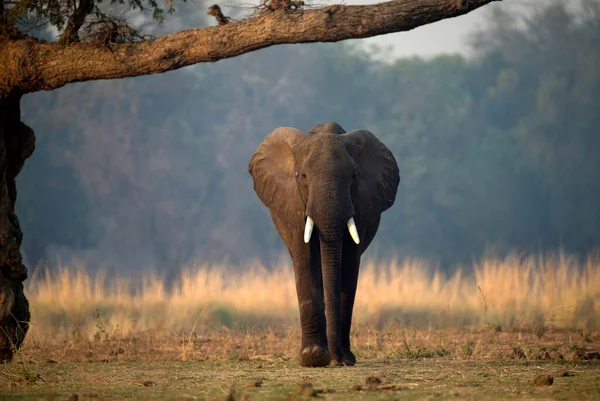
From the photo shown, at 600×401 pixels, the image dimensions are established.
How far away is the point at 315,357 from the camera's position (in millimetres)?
10711

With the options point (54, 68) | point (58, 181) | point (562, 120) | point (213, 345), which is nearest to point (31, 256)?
point (58, 181)

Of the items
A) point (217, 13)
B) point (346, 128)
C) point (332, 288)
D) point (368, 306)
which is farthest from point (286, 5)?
point (346, 128)

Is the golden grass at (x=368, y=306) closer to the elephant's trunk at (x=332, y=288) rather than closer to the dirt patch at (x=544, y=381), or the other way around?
the elephant's trunk at (x=332, y=288)

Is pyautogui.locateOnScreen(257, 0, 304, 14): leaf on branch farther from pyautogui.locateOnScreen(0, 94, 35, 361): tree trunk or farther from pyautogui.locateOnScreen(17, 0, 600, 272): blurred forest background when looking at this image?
pyautogui.locateOnScreen(17, 0, 600, 272): blurred forest background

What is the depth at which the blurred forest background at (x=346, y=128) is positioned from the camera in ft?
148

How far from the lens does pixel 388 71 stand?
50469 millimetres

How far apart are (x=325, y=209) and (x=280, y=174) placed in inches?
47.3

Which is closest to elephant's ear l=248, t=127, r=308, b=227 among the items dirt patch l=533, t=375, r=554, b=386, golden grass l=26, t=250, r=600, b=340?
dirt patch l=533, t=375, r=554, b=386

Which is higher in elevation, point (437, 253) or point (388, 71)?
point (388, 71)

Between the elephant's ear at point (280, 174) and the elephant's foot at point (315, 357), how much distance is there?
1.28 meters

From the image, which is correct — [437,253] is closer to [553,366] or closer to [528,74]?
[528,74]

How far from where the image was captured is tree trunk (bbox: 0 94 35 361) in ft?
38.9

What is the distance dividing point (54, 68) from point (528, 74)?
39.5 metres

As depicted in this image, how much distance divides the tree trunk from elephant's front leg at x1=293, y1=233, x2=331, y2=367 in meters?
2.99
